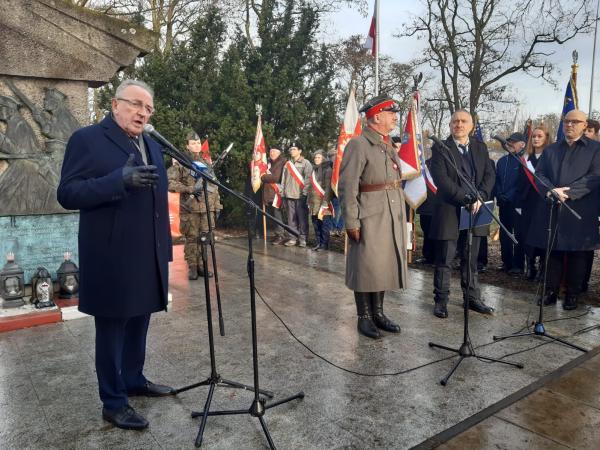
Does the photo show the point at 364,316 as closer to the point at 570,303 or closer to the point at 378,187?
the point at 378,187

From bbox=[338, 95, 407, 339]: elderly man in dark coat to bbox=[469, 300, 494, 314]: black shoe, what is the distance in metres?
1.16

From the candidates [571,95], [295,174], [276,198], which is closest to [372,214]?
[571,95]

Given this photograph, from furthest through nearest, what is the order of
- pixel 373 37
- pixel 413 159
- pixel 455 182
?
pixel 373 37
pixel 413 159
pixel 455 182

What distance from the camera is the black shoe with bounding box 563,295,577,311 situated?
16.5 feet

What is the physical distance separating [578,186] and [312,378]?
337 centimetres

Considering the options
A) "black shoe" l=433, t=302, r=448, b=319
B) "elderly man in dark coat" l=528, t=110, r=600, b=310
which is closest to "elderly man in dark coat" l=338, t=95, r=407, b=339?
"black shoe" l=433, t=302, r=448, b=319

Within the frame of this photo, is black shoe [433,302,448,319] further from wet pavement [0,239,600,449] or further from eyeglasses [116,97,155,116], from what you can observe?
eyeglasses [116,97,155,116]

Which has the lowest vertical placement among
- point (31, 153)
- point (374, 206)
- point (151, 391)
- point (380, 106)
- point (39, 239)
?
point (151, 391)

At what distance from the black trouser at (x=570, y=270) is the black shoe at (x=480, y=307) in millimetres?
835

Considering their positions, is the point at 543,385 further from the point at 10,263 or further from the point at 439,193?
the point at 10,263

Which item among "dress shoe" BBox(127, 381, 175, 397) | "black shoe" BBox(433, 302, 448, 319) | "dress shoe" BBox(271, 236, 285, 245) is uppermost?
"black shoe" BBox(433, 302, 448, 319)

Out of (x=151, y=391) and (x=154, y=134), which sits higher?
(x=154, y=134)

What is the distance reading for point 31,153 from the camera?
511 cm

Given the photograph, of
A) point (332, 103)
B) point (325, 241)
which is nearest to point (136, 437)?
point (325, 241)
